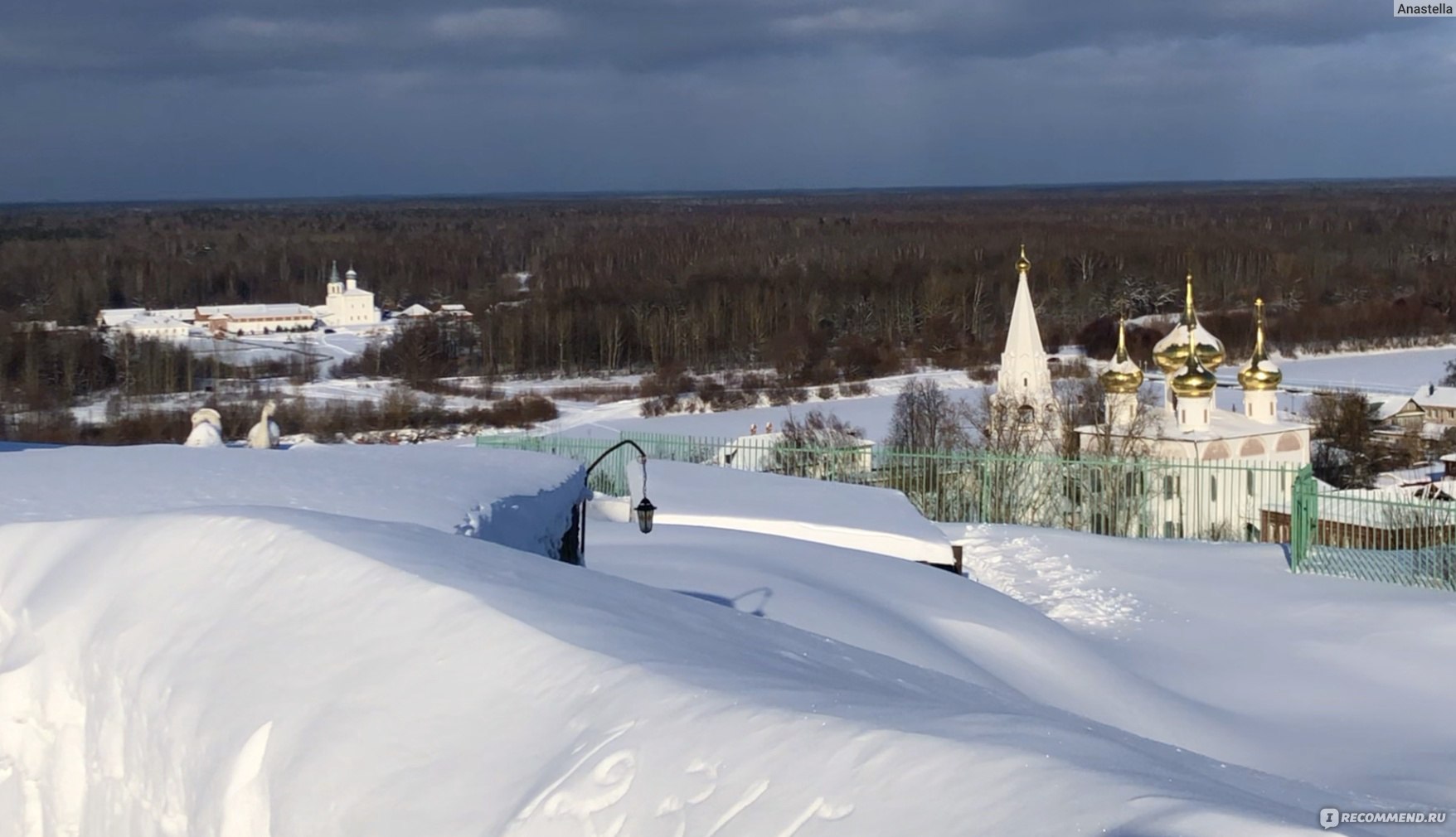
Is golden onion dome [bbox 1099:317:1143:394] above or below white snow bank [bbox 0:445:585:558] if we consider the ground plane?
below

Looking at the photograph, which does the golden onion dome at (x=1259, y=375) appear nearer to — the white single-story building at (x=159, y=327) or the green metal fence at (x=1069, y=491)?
the green metal fence at (x=1069, y=491)

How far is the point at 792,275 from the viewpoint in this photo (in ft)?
226

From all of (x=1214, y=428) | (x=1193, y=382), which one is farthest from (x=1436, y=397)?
(x=1193, y=382)

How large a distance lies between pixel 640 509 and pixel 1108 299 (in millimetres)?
58866

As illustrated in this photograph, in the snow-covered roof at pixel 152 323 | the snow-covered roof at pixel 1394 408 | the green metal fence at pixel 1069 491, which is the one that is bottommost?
the snow-covered roof at pixel 1394 408

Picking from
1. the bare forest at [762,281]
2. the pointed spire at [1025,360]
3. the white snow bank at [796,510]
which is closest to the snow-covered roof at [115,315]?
the bare forest at [762,281]

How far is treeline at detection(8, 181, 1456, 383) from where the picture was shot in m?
56.0

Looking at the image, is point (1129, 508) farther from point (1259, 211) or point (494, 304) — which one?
point (1259, 211)

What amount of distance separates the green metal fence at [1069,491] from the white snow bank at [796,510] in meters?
1.03

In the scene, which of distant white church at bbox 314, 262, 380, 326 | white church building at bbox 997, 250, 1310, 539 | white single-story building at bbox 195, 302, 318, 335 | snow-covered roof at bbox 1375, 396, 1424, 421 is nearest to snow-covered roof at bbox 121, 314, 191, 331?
white single-story building at bbox 195, 302, 318, 335

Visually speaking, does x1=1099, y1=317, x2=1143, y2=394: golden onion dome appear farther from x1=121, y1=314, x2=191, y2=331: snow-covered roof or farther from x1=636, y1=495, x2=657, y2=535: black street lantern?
x1=121, y1=314, x2=191, y2=331: snow-covered roof

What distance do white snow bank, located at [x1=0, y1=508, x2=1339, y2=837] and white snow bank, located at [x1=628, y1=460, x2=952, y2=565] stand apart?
4.82 meters

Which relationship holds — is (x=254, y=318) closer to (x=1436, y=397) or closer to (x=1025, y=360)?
(x=1436, y=397)

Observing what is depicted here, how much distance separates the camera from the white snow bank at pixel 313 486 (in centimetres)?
626
